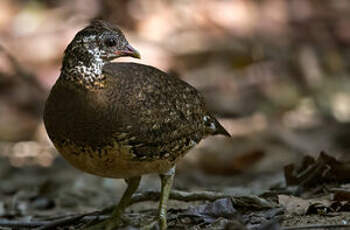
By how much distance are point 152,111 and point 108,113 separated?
1.24 feet

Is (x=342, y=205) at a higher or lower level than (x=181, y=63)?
lower

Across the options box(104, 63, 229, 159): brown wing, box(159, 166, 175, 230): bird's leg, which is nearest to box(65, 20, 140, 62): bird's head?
box(104, 63, 229, 159): brown wing

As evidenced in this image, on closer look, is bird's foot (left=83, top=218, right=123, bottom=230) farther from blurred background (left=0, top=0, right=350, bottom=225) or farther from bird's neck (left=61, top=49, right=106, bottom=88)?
blurred background (left=0, top=0, right=350, bottom=225)

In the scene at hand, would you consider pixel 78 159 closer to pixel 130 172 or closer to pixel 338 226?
pixel 130 172

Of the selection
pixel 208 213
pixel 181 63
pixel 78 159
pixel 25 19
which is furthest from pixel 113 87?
pixel 25 19

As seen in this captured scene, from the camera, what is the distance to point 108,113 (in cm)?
492

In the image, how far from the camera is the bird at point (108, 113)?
490 cm

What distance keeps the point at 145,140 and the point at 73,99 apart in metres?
0.54

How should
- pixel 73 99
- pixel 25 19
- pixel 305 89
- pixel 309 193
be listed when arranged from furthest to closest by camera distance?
pixel 25 19 → pixel 305 89 → pixel 309 193 → pixel 73 99

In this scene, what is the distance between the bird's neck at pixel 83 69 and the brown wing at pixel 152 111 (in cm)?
10

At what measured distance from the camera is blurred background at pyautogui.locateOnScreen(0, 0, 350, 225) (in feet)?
28.1

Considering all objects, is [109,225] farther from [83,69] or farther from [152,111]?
[83,69]

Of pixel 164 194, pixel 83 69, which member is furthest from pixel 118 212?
pixel 83 69

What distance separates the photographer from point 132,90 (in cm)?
513
